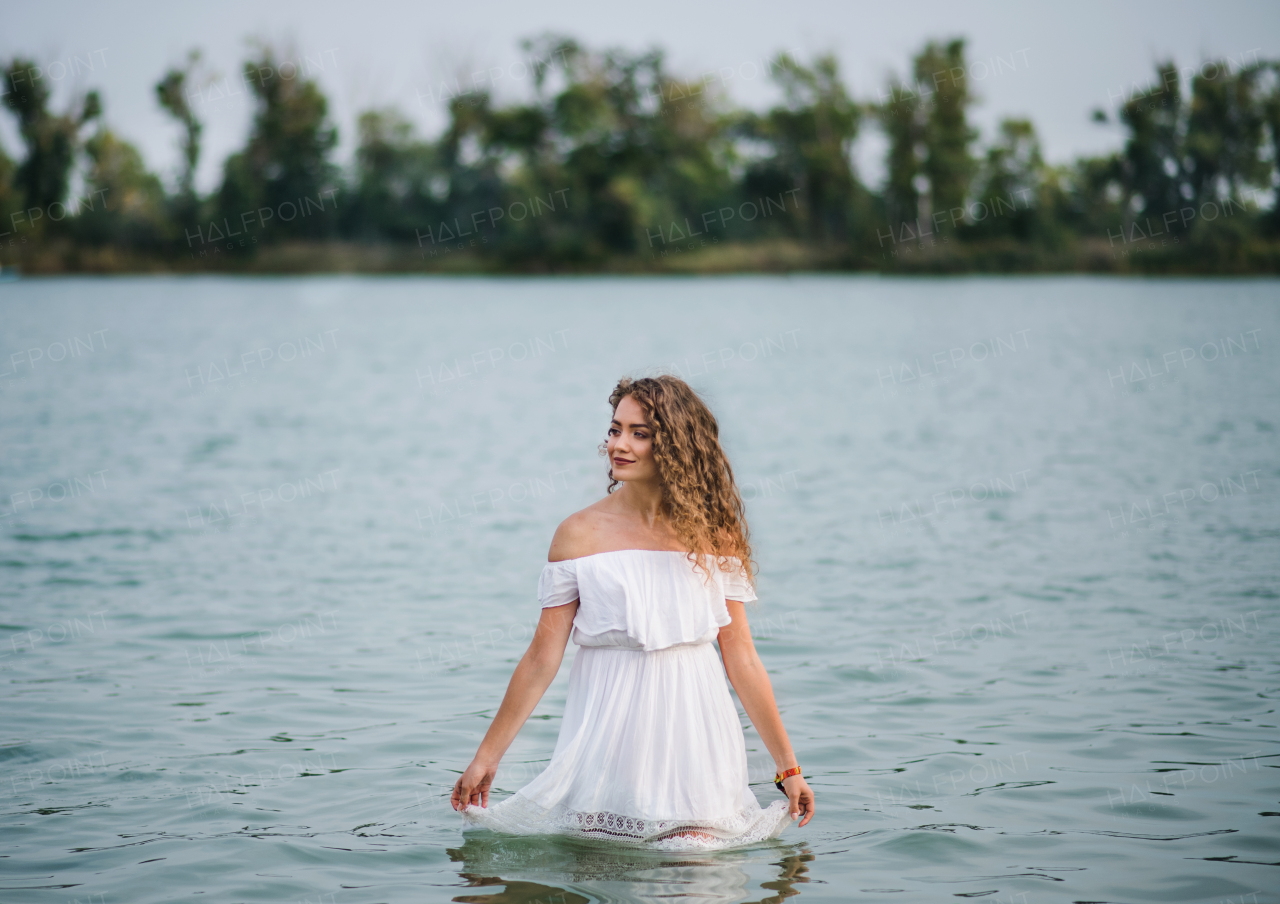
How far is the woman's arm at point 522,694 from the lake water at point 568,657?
0.64 m

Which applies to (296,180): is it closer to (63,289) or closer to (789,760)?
(63,289)

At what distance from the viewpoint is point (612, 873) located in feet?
15.3

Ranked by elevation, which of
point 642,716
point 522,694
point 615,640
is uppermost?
point 615,640

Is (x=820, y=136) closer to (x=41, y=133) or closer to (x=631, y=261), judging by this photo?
(x=631, y=261)

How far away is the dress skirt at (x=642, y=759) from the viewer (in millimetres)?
4320

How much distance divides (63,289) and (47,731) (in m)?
61.0

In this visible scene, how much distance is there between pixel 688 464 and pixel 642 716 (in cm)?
89

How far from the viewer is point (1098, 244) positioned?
75.4 m

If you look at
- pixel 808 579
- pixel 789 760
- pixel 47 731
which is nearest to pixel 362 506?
pixel 808 579

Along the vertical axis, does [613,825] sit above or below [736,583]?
below

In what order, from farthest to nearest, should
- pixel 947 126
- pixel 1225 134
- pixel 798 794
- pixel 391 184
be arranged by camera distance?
1. pixel 391 184
2. pixel 947 126
3. pixel 1225 134
4. pixel 798 794

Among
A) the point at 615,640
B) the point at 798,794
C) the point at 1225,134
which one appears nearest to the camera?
the point at 615,640

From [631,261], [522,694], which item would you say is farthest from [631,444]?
[631,261]

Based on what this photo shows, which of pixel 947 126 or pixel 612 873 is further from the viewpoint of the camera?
pixel 947 126
